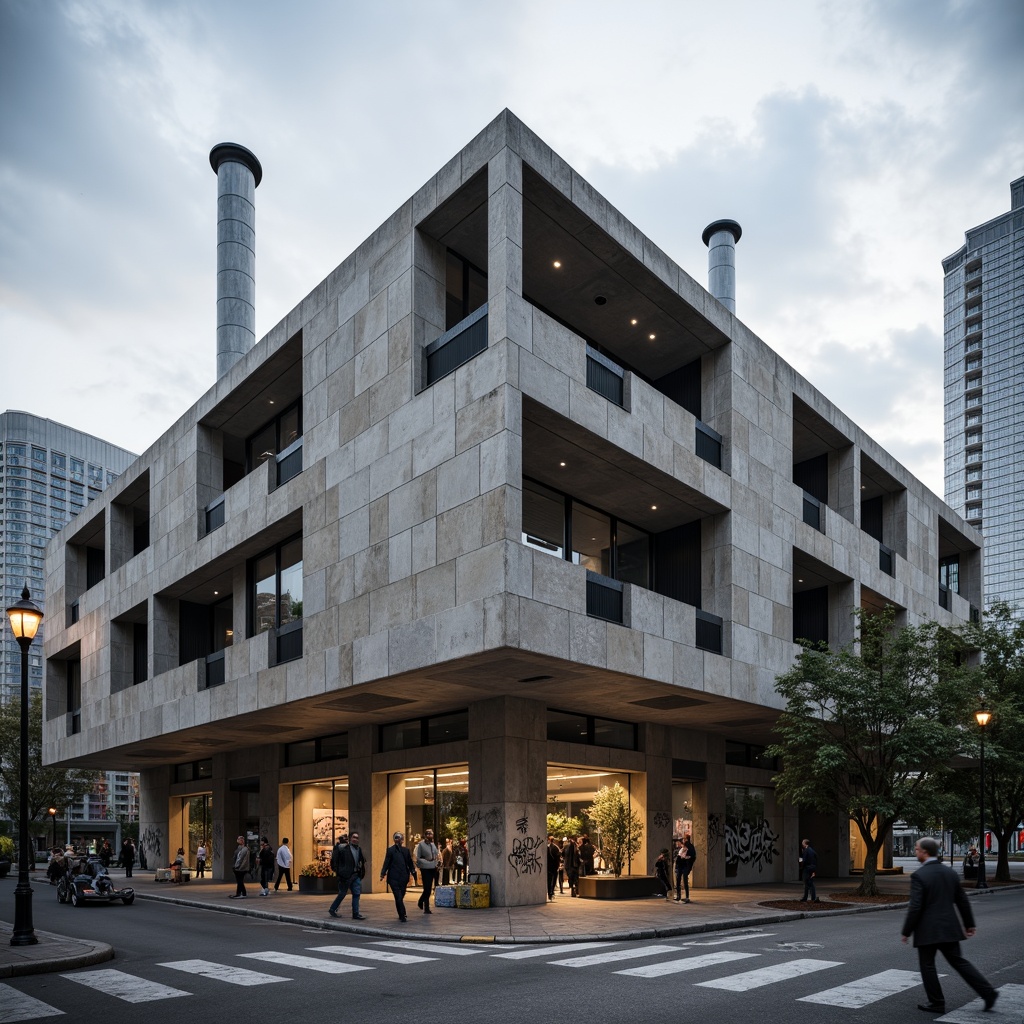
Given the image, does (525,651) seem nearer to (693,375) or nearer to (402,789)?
(402,789)

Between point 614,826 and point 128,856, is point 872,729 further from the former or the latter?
point 128,856

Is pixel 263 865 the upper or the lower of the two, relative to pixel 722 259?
lower

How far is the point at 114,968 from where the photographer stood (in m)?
12.7

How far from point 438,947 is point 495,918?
161 inches

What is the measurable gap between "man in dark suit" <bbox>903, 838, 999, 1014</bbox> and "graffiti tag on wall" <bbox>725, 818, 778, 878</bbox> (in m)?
22.0

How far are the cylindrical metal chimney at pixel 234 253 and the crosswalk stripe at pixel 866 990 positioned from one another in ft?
106

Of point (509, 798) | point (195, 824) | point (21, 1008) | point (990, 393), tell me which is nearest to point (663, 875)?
point (509, 798)

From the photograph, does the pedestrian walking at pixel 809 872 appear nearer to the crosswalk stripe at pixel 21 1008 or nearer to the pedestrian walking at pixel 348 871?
the pedestrian walking at pixel 348 871

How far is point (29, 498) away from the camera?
139 metres

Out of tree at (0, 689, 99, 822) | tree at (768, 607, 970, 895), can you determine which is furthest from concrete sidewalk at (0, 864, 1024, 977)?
tree at (0, 689, 99, 822)

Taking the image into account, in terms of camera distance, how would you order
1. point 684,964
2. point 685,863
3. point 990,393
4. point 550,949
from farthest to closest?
point 990,393 < point 685,863 < point 550,949 < point 684,964

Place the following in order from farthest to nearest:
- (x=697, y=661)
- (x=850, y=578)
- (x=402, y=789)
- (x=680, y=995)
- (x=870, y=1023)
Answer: (x=850, y=578), (x=402, y=789), (x=697, y=661), (x=680, y=995), (x=870, y=1023)

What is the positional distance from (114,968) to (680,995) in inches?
A: 295

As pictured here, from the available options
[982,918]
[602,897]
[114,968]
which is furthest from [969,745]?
[114,968]
